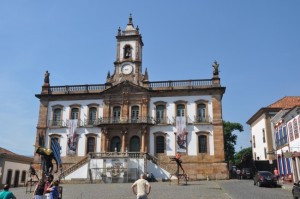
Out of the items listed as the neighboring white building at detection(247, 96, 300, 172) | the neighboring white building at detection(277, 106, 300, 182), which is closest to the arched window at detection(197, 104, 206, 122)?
the neighboring white building at detection(247, 96, 300, 172)

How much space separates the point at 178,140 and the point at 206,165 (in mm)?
4076

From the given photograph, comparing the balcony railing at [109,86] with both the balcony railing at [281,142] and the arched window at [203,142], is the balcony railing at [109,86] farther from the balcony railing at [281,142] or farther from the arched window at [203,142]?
the balcony railing at [281,142]

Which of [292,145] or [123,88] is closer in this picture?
[292,145]

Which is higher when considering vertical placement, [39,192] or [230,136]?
[230,136]

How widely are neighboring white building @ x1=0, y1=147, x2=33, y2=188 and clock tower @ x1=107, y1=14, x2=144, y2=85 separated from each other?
14417 mm

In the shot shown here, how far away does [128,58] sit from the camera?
40.4m

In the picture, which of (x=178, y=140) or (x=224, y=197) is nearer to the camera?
(x=224, y=197)

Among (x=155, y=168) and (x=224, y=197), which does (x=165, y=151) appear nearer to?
(x=155, y=168)

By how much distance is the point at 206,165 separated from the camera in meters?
34.3

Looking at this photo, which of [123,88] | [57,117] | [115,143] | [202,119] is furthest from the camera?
[57,117]

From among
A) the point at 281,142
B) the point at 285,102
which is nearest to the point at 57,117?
the point at 281,142

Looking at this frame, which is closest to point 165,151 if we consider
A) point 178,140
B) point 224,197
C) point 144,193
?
point 178,140

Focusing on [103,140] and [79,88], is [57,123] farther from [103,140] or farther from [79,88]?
[103,140]

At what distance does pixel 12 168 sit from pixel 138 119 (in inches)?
619
